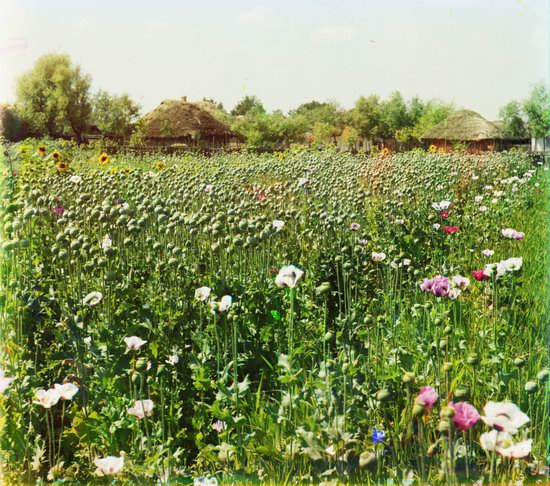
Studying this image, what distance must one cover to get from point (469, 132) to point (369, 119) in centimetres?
2835

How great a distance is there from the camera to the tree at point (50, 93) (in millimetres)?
27750

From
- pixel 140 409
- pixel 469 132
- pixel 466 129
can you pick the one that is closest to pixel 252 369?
pixel 140 409

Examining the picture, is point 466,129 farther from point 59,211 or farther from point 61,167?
point 59,211

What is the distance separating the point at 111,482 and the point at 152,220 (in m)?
2.87

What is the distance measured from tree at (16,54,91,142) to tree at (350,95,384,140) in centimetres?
4087

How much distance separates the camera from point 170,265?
11.3 ft

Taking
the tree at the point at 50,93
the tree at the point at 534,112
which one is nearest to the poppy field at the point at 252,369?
the tree at the point at 50,93

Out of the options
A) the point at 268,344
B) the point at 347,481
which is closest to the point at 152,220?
the point at 268,344

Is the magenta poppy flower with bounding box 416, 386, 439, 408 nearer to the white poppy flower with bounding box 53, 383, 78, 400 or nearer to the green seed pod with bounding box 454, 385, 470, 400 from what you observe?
the green seed pod with bounding box 454, 385, 470, 400

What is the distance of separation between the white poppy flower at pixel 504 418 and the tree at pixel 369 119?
221ft

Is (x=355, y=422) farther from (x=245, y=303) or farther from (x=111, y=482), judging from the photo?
(x=245, y=303)

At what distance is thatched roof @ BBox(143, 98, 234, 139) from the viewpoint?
36531 mm

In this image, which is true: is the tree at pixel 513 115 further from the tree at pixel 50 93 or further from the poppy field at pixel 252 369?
the poppy field at pixel 252 369

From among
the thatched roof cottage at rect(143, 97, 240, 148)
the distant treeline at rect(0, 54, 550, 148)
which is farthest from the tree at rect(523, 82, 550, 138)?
the thatched roof cottage at rect(143, 97, 240, 148)
